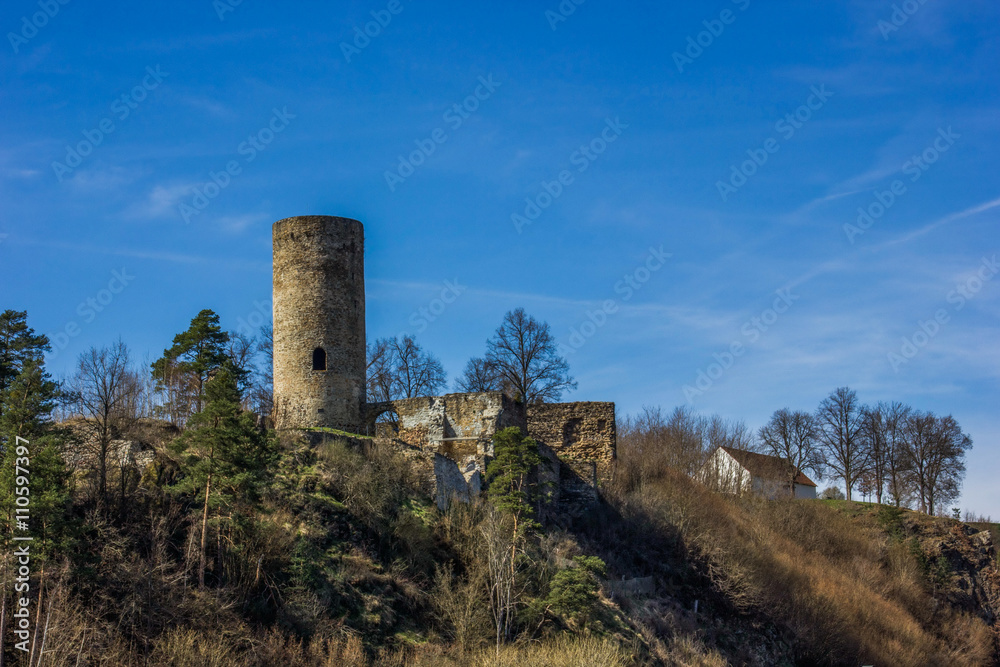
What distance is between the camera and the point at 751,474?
43625mm

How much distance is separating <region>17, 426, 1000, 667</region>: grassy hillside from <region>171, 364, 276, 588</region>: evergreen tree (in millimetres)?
308

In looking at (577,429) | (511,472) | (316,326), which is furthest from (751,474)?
(316,326)

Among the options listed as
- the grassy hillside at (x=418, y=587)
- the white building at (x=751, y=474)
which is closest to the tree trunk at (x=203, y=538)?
the grassy hillside at (x=418, y=587)

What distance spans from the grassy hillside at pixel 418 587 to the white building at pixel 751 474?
693cm

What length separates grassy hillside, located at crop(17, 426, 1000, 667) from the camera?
1547 centimetres

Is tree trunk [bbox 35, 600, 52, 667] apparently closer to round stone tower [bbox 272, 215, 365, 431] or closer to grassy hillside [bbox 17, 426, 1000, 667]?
grassy hillside [bbox 17, 426, 1000, 667]

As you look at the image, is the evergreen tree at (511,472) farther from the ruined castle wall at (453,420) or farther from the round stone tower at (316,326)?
the round stone tower at (316,326)

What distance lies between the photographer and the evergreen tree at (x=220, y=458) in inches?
651

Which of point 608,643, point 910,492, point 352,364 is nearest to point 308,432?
point 352,364

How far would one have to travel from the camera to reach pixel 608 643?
19281 millimetres

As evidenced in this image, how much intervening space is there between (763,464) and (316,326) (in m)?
29.3

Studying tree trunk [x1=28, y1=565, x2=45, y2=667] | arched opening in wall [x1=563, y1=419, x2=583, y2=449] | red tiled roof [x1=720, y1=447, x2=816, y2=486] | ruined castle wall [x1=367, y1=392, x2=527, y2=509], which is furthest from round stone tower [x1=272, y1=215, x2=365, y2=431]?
red tiled roof [x1=720, y1=447, x2=816, y2=486]

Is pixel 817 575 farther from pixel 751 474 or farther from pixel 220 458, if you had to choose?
pixel 220 458

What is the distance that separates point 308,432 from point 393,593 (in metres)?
5.01
